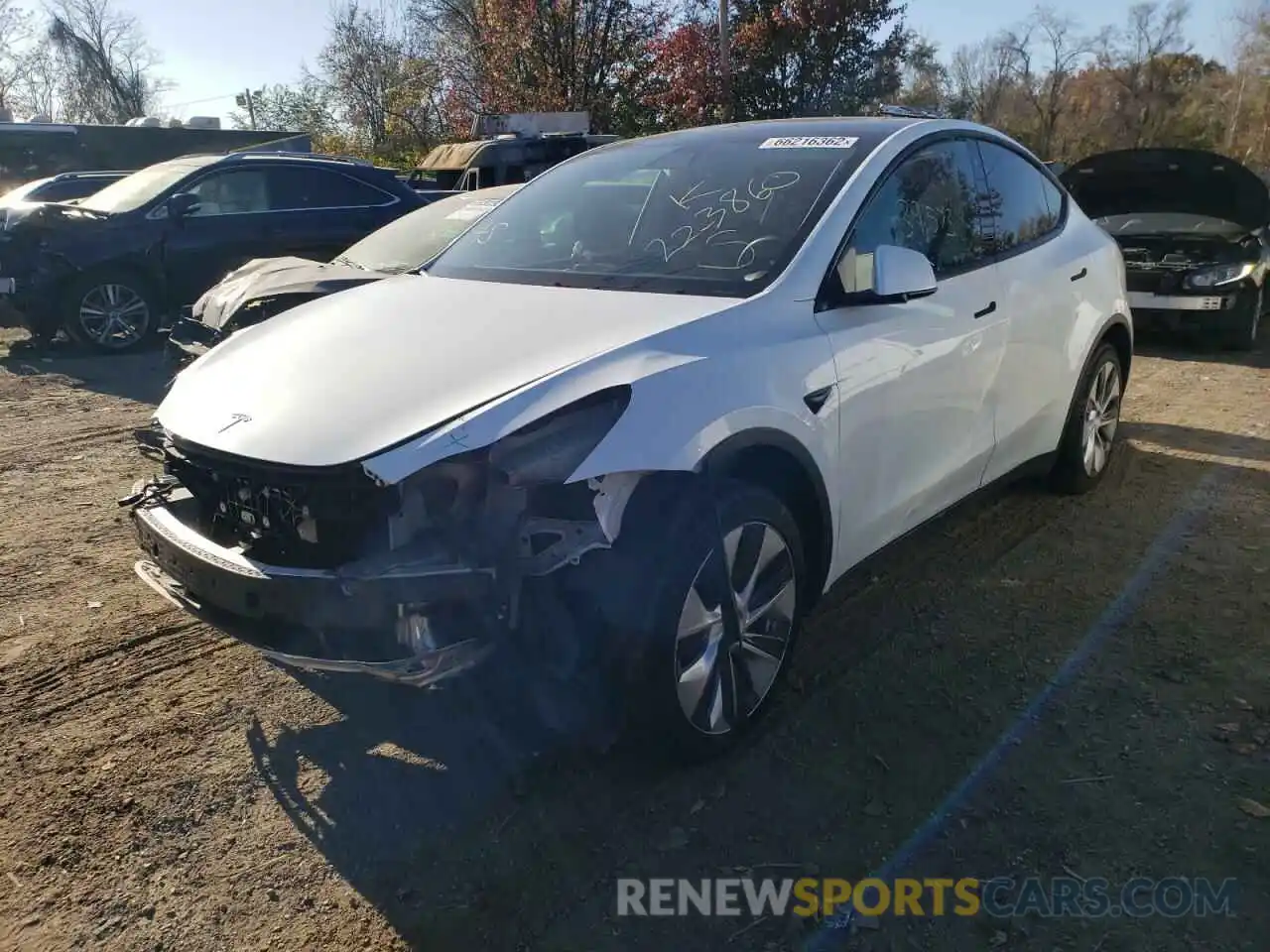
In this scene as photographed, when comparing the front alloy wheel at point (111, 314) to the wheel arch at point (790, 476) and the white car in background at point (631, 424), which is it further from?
the wheel arch at point (790, 476)

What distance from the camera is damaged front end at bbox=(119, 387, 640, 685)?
2.45 m

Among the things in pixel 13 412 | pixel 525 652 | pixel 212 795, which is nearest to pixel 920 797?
pixel 525 652

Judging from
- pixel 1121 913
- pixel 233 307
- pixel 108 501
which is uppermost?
pixel 233 307

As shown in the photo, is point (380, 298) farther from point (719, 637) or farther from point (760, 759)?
point (760, 759)

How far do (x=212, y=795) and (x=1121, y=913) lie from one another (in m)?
2.44

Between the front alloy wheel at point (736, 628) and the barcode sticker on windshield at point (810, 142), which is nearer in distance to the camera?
the front alloy wheel at point (736, 628)

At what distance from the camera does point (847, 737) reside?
10.3 ft

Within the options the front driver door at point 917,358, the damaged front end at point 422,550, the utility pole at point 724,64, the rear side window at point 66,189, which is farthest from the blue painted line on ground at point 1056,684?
the utility pole at point 724,64

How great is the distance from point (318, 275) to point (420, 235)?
29.9 inches

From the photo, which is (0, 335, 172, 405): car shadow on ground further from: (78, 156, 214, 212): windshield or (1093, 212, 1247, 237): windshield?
(1093, 212, 1247, 237): windshield

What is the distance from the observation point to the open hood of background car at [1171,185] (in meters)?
9.27

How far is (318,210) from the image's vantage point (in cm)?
1023

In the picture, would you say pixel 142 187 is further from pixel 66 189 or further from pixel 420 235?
pixel 420 235

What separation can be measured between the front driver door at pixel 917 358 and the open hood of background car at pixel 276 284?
141 inches
